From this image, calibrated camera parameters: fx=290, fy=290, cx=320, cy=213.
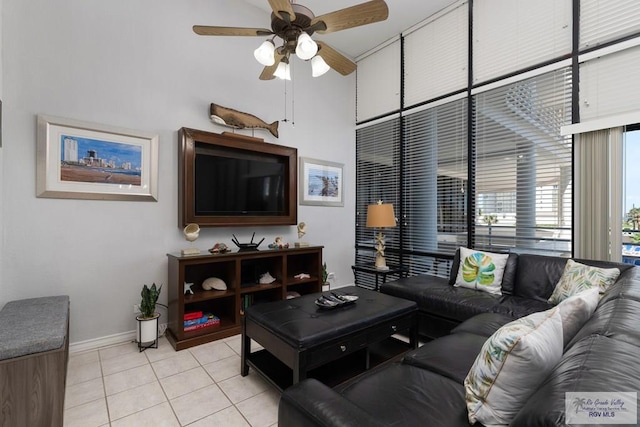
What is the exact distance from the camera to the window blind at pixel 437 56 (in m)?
3.54

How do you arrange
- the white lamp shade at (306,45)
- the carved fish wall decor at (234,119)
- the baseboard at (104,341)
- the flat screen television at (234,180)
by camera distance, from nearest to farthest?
1. the white lamp shade at (306,45)
2. the baseboard at (104,341)
3. the flat screen television at (234,180)
4. the carved fish wall decor at (234,119)

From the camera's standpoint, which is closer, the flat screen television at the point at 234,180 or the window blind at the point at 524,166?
the window blind at the point at 524,166

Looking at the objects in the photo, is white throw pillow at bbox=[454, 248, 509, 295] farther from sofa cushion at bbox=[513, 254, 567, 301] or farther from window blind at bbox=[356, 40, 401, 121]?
window blind at bbox=[356, 40, 401, 121]

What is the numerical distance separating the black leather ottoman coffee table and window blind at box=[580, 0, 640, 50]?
2.90 m

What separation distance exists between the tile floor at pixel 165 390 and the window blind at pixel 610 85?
358 cm

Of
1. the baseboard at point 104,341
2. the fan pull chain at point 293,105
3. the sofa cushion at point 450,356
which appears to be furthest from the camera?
the fan pull chain at point 293,105

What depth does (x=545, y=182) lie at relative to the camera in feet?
9.45

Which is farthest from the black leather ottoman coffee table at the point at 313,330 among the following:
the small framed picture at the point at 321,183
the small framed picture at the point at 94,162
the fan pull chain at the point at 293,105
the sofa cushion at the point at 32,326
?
the fan pull chain at the point at 293,105

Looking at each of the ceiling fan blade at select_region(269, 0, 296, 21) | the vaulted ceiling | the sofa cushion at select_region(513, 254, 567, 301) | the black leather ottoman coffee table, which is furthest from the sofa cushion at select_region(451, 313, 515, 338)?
the vaulted ceiling

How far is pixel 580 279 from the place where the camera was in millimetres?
2230

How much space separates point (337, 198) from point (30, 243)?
3.50 metres

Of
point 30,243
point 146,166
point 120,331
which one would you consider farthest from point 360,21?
point 120,331

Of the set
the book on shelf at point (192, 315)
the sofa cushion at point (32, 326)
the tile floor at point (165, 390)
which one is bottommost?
the tile floor at point (165, 390)

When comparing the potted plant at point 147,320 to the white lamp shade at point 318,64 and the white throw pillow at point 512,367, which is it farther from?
the white throw pillow at point 512,367
